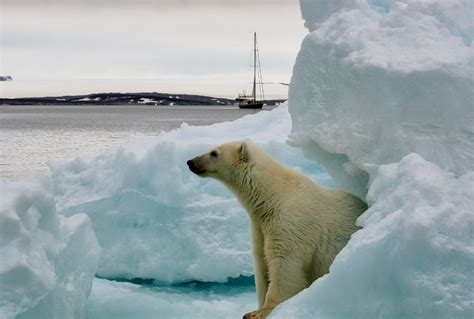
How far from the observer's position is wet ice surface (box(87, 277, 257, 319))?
6078 millimetres

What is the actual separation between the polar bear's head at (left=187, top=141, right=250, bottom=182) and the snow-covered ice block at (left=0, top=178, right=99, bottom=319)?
3.36 ft

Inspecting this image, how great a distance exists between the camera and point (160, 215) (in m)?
8.15

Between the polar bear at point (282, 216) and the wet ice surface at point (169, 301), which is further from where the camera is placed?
the wet ice surface at point (169, 301)

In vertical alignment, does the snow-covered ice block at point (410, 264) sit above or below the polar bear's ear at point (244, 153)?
below

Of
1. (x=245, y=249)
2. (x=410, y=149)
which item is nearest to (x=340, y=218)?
(x=410, y=149)

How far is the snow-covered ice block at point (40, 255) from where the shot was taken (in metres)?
4.16

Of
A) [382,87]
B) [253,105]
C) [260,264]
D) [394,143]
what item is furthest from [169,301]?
[253,105]

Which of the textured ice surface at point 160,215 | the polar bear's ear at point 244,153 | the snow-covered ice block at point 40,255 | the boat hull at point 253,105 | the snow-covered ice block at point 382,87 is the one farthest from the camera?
the boat hull at point 253,105

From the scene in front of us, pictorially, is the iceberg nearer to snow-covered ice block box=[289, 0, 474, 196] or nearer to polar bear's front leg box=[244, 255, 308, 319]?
snow-covered ice block box=[289, 0, 474, 196]

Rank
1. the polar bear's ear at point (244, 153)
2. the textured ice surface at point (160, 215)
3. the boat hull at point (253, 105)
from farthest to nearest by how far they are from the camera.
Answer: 1. the boat hull at point (253, 105)
2. the textured ice surface at point (160, 215)
3. the polar bear's ear at point (244, 153)

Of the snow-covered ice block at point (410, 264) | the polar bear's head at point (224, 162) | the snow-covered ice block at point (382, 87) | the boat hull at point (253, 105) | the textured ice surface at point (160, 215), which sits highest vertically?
the snow-covered ice block at point (382, 87)

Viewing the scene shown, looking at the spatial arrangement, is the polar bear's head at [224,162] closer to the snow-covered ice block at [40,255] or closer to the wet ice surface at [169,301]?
the snow-covered ice block at [40,255]

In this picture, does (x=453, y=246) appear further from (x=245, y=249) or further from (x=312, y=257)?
(x=245, y=249)

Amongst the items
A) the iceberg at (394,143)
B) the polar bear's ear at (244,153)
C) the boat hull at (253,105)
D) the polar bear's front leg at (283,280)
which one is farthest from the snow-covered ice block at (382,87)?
the boat hull at (253,105)
